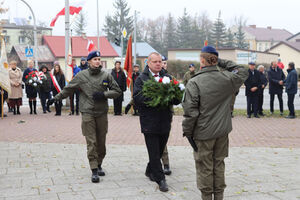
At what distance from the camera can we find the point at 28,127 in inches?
451

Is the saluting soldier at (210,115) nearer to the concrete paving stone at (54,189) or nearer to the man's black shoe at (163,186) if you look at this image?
the man's black shoe at (163,186)

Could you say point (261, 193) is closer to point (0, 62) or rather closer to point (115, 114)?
point (115, 114)

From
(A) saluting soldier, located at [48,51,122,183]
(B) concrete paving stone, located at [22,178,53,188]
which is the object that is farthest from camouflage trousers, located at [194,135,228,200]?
(B) concrete paving stone, located at [22,178,53,188]

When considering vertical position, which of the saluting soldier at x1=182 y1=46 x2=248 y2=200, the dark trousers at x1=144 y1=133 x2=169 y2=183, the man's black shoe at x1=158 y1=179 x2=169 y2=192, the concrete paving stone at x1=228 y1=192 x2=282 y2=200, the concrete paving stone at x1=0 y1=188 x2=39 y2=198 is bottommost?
the concrete paving stone at x1=0 y1=188 x2=39 y2=198

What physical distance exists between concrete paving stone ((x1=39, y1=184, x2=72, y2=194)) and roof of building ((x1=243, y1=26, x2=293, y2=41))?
118m

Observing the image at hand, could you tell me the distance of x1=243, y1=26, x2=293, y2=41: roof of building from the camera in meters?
119

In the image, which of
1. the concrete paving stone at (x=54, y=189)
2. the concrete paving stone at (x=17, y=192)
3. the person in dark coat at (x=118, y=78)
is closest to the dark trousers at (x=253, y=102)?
the person in dark coat at (x=118, y=78)

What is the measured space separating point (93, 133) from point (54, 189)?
1078 mm

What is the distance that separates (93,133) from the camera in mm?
5840

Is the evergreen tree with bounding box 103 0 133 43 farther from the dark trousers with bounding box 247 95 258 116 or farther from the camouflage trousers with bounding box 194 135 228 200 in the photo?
the camouflage trousers with bounding box 194 135 228 200

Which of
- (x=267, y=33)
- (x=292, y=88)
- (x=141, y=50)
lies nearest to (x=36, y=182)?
(x=292, y=88)

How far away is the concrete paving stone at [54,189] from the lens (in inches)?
203

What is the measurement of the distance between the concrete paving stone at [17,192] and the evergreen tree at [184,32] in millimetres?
79265

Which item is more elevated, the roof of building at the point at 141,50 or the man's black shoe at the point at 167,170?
the roof of building at the point at 141,50
